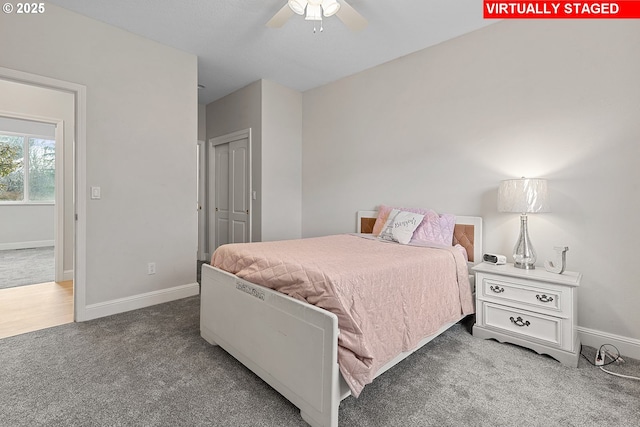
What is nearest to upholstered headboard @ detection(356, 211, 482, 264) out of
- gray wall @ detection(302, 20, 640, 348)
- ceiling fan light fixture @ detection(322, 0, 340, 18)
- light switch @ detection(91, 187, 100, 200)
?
gray wall @ detection(302, 20, 640, 348)

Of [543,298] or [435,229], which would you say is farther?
[435,229]

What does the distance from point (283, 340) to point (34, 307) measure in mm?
2927

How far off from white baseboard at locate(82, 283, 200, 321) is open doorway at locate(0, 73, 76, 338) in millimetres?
199

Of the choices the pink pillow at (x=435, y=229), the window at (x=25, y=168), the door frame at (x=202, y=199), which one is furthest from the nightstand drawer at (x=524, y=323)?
the window at (x=25, y=168)

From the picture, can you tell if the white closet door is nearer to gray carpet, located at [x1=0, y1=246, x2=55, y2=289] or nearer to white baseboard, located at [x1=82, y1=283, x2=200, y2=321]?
white baseboard, located at [x1=82, y1=283, x2=200, y2=321]

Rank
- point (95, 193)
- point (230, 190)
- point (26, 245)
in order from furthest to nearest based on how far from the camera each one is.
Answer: point (26, 245) → point (230, 190) → point (95, 193)

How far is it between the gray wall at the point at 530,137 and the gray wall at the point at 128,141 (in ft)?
6.70

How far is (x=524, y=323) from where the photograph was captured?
2.10 meters

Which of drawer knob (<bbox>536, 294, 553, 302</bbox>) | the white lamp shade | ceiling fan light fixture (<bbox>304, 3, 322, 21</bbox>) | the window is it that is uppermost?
ceiling fan light fixture (<bbox>304, 3, 322, 21</bbox>)

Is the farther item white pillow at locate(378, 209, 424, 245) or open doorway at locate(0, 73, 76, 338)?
open doorway at locate(0, 73, 76, 338)

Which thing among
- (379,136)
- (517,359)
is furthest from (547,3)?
(517,359)

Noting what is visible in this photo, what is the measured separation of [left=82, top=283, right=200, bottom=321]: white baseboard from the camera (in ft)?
8.57

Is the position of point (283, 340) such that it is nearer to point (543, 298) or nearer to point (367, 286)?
point (367, 286)

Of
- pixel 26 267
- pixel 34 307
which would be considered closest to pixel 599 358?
pixel 34 307
